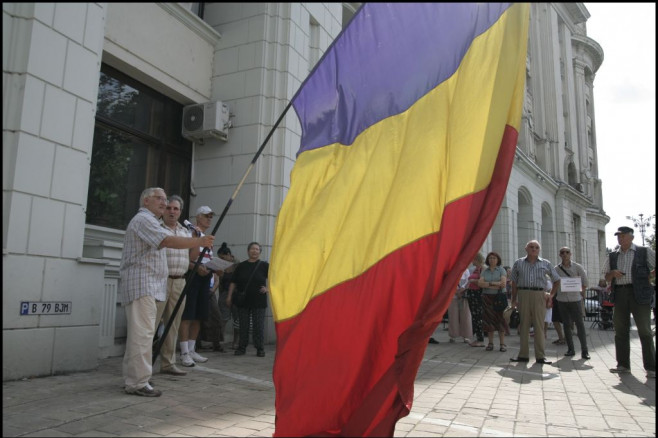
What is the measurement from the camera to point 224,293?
887cm

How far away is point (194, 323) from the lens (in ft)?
23.3

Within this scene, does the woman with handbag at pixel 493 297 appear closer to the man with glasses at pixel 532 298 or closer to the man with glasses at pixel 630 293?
the man with glasses at pixel 532 298

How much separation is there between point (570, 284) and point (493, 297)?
4.98ft

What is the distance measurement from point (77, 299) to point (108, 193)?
2.65 meters

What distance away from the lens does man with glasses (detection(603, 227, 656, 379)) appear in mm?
7027

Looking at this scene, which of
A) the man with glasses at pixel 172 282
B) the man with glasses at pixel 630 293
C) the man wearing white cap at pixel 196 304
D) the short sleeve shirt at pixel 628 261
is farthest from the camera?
the short sleeve shirt at pixel 628 261

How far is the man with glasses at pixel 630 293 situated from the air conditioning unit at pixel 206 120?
690cm

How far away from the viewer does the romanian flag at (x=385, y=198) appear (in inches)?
123

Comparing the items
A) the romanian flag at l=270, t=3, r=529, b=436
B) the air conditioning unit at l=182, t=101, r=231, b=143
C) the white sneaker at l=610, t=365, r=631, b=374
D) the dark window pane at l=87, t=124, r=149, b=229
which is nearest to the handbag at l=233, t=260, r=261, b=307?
the dark window pane at l=87, t=124, r=149, b=229

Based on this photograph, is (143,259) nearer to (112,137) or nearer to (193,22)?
(112,137)

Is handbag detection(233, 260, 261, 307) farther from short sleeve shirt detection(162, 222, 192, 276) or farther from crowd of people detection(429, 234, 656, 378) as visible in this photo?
crowd of people detection(429, 234, 656, 378)

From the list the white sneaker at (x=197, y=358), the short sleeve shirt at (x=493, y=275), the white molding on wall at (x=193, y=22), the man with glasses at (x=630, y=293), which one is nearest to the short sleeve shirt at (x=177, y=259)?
the white sneaker at (x=197, y=358)

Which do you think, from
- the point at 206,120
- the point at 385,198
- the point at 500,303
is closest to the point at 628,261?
the point at 500,303

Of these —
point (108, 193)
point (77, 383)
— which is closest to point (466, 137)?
point (77, 383)
